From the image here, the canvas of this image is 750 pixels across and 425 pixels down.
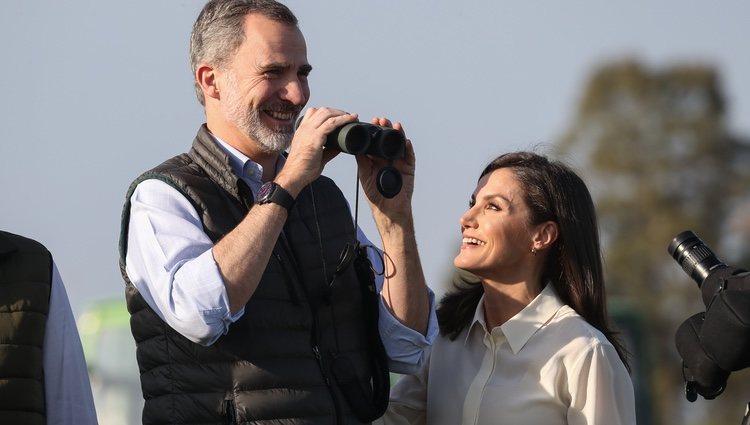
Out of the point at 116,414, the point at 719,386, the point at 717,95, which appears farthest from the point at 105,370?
the point at 717,95

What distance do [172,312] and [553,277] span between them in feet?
5.32

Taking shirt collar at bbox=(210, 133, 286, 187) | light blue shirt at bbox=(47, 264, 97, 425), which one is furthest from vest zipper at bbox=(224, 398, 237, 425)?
shirt collar at bbox=(210, 133, 286, 187)

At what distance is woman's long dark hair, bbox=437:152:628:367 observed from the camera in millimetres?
4770

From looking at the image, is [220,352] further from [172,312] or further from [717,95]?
[717,95]

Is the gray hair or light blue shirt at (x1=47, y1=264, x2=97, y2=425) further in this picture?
the gray hair

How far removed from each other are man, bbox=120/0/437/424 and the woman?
37cm

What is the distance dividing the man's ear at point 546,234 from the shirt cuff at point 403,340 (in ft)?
1.88

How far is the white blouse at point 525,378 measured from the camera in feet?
14.6

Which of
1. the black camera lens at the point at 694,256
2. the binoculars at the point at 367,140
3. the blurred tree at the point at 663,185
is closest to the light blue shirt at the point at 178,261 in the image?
the binoculars at the point at 367,140

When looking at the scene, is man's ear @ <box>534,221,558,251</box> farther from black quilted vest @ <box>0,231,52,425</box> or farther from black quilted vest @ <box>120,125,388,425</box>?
black quilted vest @ <box>0,231,52,425</box>

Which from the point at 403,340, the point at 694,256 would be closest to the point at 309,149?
the point at 403,340

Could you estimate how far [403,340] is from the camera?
4305 mm

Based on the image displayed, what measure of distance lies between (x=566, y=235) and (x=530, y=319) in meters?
0.33

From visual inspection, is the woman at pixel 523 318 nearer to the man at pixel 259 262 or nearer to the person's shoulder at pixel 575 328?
the person's shoulder at pixel 575 328
